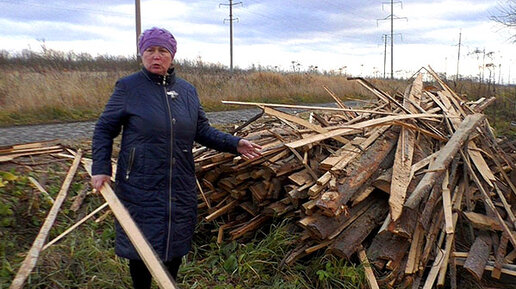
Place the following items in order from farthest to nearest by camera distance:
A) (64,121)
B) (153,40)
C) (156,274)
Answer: (64,121), (153,40), (156,274)

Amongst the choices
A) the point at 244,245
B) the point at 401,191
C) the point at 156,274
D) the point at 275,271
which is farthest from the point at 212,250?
the point at 156,274

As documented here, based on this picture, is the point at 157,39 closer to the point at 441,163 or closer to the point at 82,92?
the point at 441,163

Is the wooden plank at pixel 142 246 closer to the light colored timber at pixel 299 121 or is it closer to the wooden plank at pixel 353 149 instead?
the wooden plank at pixel 353 149

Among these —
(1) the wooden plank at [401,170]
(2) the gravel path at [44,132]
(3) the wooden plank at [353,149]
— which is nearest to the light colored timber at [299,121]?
(3) the wooden plank at [353,149]

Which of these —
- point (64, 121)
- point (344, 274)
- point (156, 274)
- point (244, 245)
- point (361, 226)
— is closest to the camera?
point (156, 274)

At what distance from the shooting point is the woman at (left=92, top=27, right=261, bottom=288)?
8.39 ft

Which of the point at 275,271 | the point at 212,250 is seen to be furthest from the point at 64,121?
the point at 275,271

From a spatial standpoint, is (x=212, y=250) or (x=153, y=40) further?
(x=212, y=250)

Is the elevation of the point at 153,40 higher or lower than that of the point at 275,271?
higher

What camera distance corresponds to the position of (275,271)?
3566mm

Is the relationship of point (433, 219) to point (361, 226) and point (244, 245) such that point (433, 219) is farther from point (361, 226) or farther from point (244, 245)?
point (244, 245)

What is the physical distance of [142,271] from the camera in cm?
281

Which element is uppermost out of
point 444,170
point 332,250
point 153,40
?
point 153,40

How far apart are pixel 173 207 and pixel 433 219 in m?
2.24
